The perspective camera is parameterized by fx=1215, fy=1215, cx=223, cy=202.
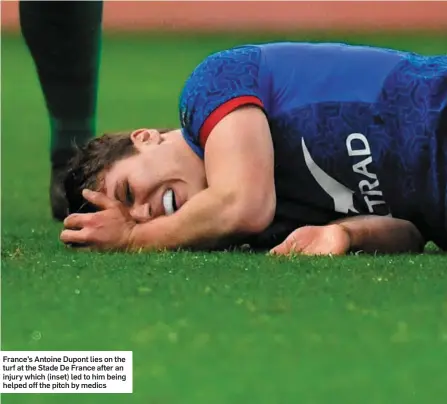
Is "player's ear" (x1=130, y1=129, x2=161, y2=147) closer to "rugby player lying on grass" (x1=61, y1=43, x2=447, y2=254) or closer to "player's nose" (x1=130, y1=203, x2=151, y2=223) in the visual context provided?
"rugby player lying on grass" (x1=61, y1=43, x2=447, y2=254)

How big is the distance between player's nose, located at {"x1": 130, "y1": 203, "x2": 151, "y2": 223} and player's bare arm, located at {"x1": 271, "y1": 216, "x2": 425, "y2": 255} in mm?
199

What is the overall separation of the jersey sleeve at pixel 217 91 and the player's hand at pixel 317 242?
7.7 inches

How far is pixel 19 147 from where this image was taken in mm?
3773

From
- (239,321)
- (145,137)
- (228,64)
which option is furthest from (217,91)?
(239,321)

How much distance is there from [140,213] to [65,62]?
0.78m

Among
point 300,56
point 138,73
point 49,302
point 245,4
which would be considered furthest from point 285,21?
point 49,302

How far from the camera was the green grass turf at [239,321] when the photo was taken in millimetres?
1170

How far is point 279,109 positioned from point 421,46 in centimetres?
500

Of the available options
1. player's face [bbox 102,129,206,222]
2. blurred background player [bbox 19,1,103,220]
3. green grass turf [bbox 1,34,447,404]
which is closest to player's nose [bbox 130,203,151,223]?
player's face [bbox 102,129,206,222]

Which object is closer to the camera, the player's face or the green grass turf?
the green grass turf

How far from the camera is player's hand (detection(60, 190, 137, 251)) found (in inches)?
70.9

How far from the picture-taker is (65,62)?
2502 mm

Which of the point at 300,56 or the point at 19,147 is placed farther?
the point at 19,147

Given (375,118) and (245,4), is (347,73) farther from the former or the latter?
(245,4)
